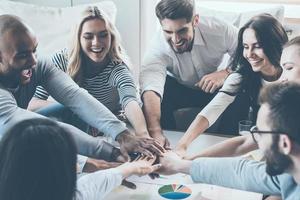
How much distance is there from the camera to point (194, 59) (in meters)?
1.59

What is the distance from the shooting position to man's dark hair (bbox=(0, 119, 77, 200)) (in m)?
0.89

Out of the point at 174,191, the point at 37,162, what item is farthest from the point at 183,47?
the point at 37,162

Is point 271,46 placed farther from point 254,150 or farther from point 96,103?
point 96,103

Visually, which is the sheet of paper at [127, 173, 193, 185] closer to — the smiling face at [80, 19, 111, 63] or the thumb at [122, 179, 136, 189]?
the thumb at [122, 179, 136, 189]

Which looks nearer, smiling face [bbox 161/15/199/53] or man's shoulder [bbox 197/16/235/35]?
smiling face [bbox 161/15/199/53]

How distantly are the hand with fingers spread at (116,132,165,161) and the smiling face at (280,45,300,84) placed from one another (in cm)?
40

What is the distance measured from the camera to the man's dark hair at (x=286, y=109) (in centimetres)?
95

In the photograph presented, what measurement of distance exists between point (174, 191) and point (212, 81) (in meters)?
0.47

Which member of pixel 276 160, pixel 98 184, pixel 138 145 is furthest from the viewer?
pixel 138 145

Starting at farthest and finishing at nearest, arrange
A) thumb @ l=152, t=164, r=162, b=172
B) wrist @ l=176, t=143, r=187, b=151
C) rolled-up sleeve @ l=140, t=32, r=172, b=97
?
rolled-up sleeve @ l=140, t=32, r=172, b=97
wrist @ l=176, t=143, r=187, b=151
thumb @ l=152, t=164, r=162, b=172

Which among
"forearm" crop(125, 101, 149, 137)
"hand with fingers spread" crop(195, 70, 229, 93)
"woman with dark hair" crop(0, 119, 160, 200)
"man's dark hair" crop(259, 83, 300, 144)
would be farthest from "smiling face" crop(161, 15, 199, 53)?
"woman with dark hair" crop(0, 119, 160, 200)

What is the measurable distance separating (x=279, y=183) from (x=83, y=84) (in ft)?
2.45

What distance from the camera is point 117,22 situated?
6.70 feet

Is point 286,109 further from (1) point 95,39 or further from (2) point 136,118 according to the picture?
(1) point 95,39
